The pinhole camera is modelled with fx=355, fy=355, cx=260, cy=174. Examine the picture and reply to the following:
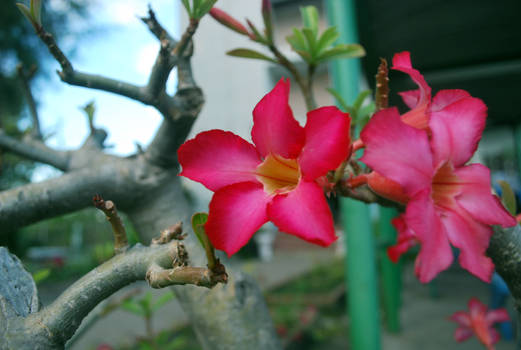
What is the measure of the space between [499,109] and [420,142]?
→ 282cm

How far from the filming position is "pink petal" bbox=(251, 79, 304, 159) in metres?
0.26

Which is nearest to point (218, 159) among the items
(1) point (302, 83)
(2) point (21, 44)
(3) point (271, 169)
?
(3) point (271, 169)

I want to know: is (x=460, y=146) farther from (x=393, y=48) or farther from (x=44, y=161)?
(x=393, y=48)

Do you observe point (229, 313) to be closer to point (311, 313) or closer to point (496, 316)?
point (496, 316)

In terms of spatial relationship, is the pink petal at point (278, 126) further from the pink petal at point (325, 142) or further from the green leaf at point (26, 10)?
the green leaf at point (26, 10)

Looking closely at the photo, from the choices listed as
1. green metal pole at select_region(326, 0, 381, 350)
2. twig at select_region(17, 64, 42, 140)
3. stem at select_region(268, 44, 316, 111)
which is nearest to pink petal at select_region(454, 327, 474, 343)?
green metal pole at select_region(326, 0, 381, 350)

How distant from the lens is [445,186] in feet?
1.01

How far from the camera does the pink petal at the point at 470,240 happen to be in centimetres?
26

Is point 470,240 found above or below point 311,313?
Result: above

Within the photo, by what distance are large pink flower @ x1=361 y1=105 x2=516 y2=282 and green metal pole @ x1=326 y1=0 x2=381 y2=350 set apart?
685mm

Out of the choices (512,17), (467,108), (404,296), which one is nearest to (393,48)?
(512,17)

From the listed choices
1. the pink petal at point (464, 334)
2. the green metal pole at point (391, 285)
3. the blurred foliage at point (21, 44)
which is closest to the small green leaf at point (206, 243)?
the pink petal at point (464, 334)

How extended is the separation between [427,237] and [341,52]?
1.44 feet

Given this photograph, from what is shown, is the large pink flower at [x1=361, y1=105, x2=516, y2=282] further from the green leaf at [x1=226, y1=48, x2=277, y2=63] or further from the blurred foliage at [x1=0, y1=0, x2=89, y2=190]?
the blurred foliage at [x1=0, y1=0, x2=89, y2=190]
